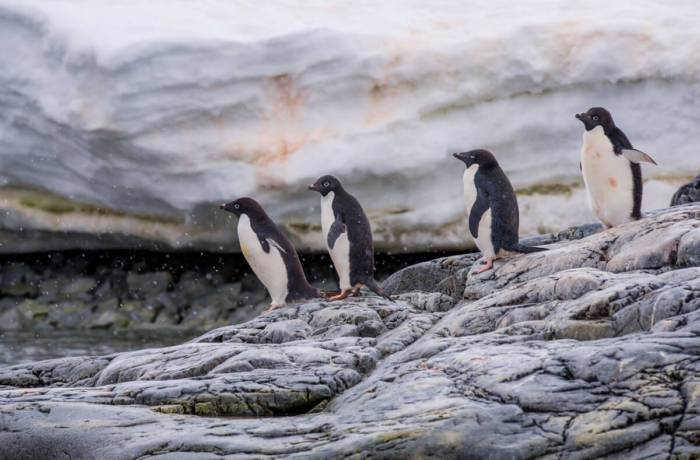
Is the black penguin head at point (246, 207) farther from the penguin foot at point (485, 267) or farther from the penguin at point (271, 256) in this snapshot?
the penguin foot at point (485, 267)

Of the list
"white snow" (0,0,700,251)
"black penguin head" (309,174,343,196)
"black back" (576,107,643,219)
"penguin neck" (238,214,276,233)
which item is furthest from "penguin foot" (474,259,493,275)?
"white snow" (0,0,700,251)

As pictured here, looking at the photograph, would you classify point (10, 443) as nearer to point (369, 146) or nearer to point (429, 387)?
point (429, 387)

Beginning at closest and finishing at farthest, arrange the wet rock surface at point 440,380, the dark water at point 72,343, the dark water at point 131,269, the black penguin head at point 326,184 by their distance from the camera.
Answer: the wet rock surface at point 440,380 < the black penguin head at point 326,184 < the dark water at point 72,343 < the dark water at point 131,269

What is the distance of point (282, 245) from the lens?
4.98 meters

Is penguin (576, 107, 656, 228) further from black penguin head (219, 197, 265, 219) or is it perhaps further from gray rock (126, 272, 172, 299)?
gray rock (126, 272, 172, 299)

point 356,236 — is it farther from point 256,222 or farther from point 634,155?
point 634,155

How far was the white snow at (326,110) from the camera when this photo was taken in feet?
23.8

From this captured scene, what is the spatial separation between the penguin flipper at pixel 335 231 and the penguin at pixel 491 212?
69 cm

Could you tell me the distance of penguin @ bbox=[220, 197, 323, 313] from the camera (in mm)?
4922

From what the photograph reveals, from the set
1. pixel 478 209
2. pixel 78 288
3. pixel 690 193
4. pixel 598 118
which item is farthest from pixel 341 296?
pixel 78 288

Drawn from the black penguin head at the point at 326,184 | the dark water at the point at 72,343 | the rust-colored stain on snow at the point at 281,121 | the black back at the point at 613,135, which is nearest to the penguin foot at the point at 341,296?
the black penguin head at the point at 326,184

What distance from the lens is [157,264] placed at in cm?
824

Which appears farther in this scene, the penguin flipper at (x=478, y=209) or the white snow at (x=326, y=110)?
the white snow at (x=326, y=110)

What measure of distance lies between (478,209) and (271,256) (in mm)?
1179
